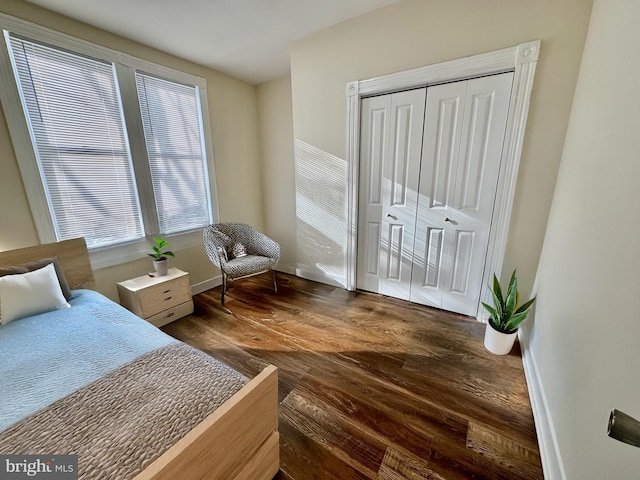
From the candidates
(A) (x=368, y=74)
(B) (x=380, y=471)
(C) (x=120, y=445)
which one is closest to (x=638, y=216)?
(B) (x=380, y=471)

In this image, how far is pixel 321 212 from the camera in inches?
115

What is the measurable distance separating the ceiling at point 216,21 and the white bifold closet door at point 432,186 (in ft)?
2.72

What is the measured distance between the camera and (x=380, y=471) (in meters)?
1.12

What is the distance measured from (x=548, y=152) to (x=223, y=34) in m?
2.80

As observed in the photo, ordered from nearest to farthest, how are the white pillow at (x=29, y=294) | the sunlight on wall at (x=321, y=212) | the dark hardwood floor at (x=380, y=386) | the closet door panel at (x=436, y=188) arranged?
the dark hardwood floor at (x=380, y=386) < the white pillow at (x=29, y=294) < the closet door panel at (x=436, y=188) < the sunlight on wall at (x=321, y=212)

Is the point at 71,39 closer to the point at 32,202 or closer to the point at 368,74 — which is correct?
the point at 32,202

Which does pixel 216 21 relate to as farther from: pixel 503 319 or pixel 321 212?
pixel 503 319

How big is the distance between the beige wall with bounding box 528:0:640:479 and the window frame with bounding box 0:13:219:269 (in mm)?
3218

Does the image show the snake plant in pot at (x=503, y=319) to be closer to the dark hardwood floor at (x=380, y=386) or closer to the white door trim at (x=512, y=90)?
the dark hardwood floor at (x=380, y=386)

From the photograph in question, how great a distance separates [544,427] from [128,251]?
130 inches

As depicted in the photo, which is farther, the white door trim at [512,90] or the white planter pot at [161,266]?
the white planter pot at [161,266]

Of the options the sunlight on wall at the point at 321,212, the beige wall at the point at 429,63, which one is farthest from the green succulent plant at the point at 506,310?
the sunlight on wall at the point at 321,212

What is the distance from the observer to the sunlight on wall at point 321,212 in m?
2.74

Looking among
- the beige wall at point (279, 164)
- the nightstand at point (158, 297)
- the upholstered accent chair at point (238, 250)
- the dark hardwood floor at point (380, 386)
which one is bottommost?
the dark hardwood floor at point (380, 386)
